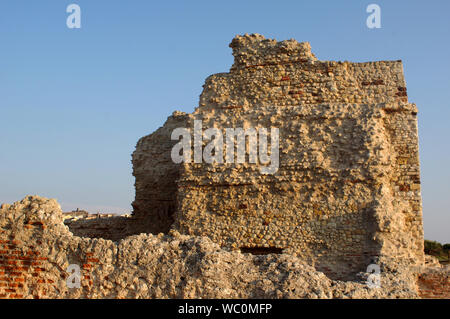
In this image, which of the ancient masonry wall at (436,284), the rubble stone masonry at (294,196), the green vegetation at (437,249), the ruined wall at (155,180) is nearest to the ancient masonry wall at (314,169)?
the rubble stone masonry at (294,196)

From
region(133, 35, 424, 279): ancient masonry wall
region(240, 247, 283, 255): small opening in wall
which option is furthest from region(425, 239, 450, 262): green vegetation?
region(240, 247, 283, 255): small opening in wall

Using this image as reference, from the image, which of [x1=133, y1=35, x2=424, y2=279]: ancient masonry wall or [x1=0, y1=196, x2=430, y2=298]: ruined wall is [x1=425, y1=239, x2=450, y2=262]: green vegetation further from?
[x1=0, y1=196, x2=430, y2=298]: ruined wall

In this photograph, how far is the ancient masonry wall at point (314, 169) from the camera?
7.82 meters

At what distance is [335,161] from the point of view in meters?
8.18

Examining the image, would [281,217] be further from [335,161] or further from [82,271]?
[82,271]

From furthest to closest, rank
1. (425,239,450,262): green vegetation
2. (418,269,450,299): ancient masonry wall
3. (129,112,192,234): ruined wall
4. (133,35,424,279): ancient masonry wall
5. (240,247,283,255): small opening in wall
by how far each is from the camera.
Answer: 1. (425,239,450,262): green vegetation
2. (129,112,192,234): ruined wall
3. (240,247,283,255): small opening in wall
4. (133,35,424,279): ancient masonry wall
5. (418,269,450,299): ancient masonry wall

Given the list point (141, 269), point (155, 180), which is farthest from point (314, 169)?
point (155, 180)

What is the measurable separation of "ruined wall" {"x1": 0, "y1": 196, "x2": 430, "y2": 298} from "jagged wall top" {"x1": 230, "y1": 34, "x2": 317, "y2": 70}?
191 inches

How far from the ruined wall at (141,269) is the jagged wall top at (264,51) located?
485 centimetres

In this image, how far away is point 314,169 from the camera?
8.17m

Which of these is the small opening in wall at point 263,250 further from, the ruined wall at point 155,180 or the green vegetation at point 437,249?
the green vegetation at point 437,249

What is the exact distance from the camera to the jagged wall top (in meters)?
9.05
